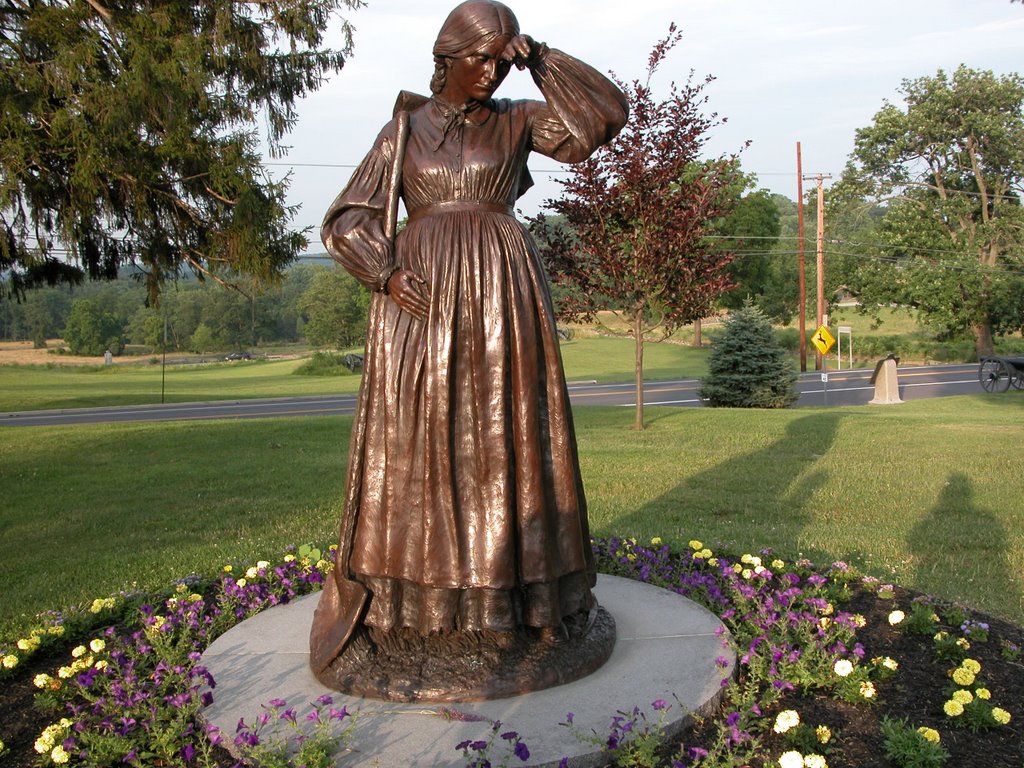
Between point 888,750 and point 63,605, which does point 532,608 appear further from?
point 63,605

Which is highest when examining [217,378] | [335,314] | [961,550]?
[335,314]

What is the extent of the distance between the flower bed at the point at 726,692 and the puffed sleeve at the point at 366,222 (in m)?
1.64

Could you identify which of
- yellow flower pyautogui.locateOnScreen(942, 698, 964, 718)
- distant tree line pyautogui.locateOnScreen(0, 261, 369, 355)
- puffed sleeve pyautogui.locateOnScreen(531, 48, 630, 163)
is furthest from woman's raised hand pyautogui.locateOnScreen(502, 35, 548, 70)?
distant tree line pyautogui.locateOnScreen(0, 261, 369, 355)

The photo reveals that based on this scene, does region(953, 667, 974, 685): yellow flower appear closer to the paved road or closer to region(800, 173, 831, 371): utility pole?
the paved road

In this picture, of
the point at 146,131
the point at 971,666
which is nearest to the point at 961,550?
the point at 971,666

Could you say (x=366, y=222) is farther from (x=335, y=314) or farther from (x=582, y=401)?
(x=335, y=314)

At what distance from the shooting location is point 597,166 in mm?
13141

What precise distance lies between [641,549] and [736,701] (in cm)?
226

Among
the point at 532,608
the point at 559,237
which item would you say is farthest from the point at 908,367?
the point at 532,608

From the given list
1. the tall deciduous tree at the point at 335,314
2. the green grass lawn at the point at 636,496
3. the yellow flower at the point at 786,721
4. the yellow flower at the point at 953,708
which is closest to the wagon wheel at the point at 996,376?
the green grass lawn at the point at 636,496

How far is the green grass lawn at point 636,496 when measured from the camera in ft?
21.2

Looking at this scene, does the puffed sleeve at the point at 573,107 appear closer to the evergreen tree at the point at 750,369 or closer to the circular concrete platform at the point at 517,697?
the circular concrete platform at the point at 517,697

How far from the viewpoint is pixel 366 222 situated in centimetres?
353

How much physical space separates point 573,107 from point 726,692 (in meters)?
2.40
